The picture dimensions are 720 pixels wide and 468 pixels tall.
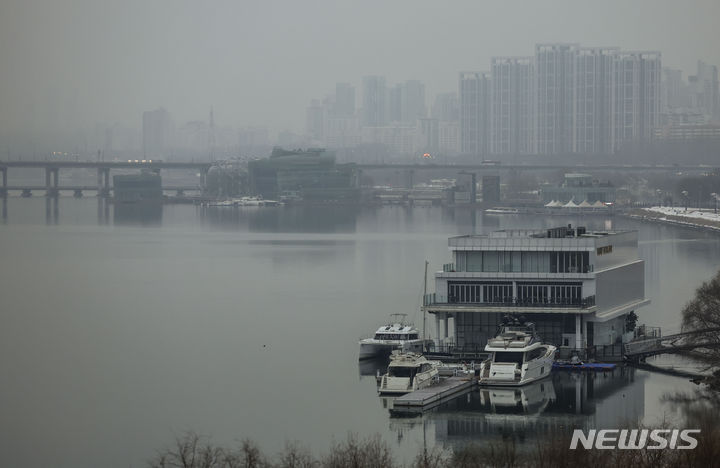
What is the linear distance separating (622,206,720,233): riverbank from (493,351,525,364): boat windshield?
941 inches

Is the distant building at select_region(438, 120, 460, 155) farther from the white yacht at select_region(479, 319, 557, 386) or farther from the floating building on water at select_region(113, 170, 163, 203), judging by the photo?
the white yacht at select_region(479, 319, 557, 386)

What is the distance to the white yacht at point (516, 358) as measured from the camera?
38.4ft

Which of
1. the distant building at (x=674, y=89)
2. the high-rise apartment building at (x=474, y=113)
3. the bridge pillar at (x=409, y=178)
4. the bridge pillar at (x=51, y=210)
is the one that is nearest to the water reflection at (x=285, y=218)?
the bridge pillar at (x=51, y=210)

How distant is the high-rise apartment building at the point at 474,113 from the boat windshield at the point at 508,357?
8291 centimetres

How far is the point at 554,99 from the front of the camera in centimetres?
8906

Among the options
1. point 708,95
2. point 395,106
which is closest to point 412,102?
point 395,106

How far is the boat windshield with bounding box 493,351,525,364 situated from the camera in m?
11.8

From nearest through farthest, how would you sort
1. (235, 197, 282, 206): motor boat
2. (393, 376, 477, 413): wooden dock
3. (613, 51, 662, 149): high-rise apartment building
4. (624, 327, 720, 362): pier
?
1. (393, 376, 477, 413): wooden dock
2. (624, 327, 720, 362): pier
3. (235, 197, 282, 206): motor boat
4. (613, 51, 662, 149): high-rise apartment building

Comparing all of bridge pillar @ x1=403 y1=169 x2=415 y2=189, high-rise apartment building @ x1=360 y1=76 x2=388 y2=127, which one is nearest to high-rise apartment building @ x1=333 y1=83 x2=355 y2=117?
high-rise apartment building @ x1=360 y1=76 x2=388 y2=127

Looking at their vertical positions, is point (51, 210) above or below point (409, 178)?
below

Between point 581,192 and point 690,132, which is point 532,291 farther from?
point 690,132

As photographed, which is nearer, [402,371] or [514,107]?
[402,371]

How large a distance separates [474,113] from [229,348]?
8219 centimetres

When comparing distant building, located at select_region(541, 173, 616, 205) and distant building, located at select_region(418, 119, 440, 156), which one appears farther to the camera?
distant building, located at select_region(418, 119, 440, 156)
